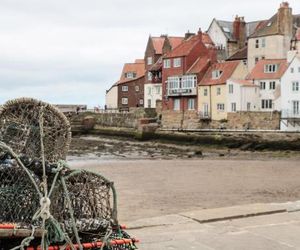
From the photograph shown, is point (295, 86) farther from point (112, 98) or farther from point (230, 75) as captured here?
point (112, 98)

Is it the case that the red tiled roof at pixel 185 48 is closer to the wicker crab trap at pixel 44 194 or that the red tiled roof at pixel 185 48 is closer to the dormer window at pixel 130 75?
the dormer window at pixel 130 75

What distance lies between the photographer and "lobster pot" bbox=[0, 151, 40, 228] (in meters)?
4.33

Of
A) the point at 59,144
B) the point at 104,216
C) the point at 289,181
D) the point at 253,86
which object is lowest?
the point at 289,181

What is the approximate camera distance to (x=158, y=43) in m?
73.0

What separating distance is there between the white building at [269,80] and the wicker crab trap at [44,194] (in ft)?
157

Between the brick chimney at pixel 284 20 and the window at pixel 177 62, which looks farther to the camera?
the window at pixel 177 62

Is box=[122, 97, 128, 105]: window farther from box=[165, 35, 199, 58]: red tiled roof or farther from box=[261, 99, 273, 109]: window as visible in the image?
box=[261, 99, 273, 109]: window

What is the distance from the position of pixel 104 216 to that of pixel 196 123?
174ft

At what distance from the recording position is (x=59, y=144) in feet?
17.1

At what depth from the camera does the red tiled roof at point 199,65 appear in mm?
59500

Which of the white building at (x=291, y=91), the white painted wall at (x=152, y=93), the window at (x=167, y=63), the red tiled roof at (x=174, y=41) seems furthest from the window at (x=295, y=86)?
the red tiled roof at (x=174, y=41)

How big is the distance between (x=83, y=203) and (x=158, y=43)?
2728 inches

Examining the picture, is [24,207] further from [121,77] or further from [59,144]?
[121,77]

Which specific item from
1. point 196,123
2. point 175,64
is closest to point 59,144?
point 196,123
